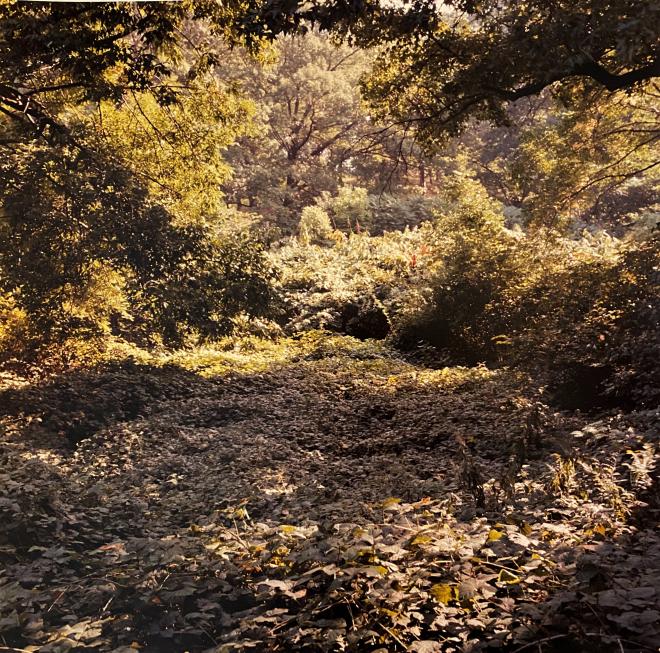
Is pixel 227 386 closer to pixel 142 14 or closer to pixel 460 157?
pixel 142 14

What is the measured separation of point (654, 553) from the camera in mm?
3104

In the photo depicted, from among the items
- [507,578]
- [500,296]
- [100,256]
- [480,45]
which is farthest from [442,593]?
[500,296]

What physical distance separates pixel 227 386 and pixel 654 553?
787 centimetres

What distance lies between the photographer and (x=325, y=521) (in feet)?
13.3

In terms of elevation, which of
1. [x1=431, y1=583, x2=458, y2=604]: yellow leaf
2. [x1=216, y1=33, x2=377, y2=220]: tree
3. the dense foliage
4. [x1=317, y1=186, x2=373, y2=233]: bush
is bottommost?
[x1=431, y1=583, x2=458, y2=604]: yellow leaf

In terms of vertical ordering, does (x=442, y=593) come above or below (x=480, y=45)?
below

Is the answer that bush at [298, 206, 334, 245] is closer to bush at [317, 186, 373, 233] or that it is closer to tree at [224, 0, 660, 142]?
bush at [317, 186, 373, 233]

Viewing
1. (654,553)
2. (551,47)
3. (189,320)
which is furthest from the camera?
(189,320)

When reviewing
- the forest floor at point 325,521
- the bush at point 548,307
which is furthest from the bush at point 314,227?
the forest floor at point 325,521

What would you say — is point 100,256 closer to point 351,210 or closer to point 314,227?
point 314,227

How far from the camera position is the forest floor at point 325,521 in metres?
2.73

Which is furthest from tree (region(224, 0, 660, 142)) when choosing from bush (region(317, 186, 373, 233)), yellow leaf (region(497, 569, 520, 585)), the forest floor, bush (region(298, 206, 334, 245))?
bush (region(317, 186, 373, 233))

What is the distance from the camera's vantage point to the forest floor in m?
2.73

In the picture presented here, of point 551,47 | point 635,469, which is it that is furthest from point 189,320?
point 635,469
